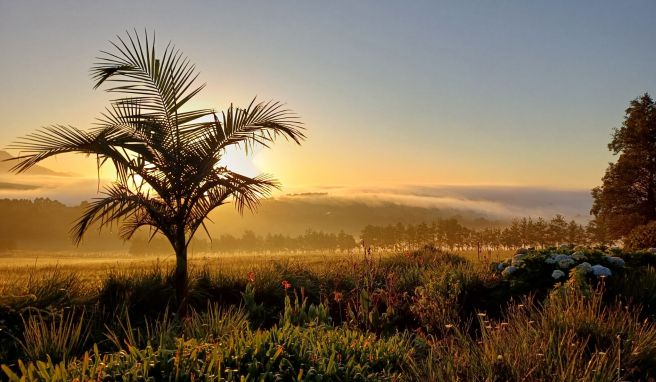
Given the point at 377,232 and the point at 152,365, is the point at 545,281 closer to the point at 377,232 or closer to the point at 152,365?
the point at 152,365

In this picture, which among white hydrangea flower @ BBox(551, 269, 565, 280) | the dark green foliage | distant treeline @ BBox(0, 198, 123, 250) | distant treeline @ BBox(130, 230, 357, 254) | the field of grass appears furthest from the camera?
distant treeline @ BBox(0, 198, 123, 250)

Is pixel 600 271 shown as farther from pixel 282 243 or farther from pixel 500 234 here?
pixel 282 243

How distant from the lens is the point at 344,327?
7605 mm

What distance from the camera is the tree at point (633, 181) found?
29984 millimetres


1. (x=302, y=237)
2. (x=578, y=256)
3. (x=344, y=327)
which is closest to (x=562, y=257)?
(x=578, y=256)

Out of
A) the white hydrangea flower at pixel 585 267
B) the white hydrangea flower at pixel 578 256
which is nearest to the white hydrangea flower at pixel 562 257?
the white hydrangea flower at pixel 578 256

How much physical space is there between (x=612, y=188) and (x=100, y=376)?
31748 millimetres

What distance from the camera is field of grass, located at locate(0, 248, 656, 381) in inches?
198

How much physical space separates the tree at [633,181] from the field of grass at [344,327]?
18.6m

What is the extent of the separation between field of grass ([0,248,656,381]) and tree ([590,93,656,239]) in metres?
18.6

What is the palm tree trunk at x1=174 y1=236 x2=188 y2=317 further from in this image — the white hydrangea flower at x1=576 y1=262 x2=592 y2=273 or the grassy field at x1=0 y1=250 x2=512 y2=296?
the white hydrangea flower at x1=576 y1=262 x2=592 y2=273

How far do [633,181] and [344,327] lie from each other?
2850 centimetres

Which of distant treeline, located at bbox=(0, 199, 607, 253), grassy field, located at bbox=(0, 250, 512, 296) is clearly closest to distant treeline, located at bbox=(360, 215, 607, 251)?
distant treeline, located at bbox=(0, 199, 607, 253)

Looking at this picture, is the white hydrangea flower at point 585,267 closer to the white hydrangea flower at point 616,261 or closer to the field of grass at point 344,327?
the field of grass at point 344,327
